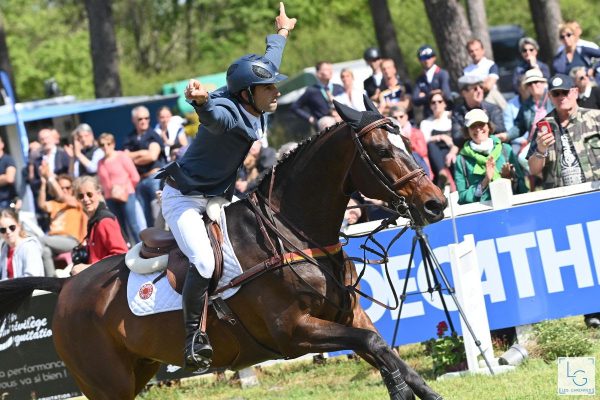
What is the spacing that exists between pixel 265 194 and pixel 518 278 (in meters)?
3.43

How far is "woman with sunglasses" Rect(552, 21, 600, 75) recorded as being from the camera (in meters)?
14.0

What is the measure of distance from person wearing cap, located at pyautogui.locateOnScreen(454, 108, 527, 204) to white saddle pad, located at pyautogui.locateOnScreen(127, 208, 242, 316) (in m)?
3.87

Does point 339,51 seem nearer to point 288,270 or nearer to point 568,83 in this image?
point 568,83

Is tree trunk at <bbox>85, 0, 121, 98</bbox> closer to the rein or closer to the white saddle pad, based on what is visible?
the white saddle pad

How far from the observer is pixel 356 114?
745 cm

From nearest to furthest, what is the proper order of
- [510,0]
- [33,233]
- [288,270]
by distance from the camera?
[288,270]
[33,233]
[510,0]

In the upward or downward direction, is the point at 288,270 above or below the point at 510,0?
above

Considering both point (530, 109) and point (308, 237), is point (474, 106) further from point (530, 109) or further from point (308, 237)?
point (308, 237)

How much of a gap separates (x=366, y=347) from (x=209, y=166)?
1678mm

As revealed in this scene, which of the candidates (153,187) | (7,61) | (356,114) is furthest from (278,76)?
(7,61)

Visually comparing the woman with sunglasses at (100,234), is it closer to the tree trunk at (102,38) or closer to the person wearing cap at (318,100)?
the person wearing cap at (318,100)

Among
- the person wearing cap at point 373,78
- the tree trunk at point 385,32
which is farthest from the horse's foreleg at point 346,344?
the tree trunk at point 385,32

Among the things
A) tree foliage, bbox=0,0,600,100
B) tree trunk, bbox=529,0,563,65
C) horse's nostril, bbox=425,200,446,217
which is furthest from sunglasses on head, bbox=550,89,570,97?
tree foliage, bbox=0,0,600,100

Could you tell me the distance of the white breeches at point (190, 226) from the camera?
25.2ft
